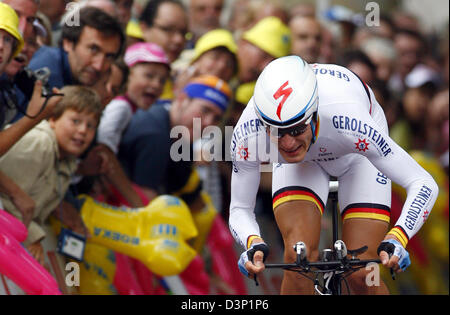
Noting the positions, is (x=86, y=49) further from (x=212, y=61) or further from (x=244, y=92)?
(x=244, y=92)

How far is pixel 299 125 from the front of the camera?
5195mm

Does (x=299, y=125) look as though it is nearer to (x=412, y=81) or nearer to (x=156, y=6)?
(x=156, y=6)

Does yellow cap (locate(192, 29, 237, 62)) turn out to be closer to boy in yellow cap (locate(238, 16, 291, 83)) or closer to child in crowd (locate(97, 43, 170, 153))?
boy in yellow cap (locate(238, 16, 291, 83))

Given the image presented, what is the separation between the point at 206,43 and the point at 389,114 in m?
2.45

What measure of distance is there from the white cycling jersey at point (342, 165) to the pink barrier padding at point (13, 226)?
1330mm

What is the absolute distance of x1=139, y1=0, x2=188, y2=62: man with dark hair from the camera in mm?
9094

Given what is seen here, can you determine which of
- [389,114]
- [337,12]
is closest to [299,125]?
[389,114]

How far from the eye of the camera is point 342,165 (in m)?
6.06

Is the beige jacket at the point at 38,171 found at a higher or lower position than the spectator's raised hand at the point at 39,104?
lower

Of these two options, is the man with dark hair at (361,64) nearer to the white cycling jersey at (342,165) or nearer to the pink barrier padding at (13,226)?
the white cycling jersey at (342,165)

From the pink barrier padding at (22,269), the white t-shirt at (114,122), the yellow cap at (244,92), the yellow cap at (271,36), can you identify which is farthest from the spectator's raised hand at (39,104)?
the yellow cap at (271,36)

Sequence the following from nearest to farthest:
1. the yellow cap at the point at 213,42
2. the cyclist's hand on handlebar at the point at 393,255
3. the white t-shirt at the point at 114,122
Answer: the cyclist's hand on handlebar at the point at 393,255
the white t-shirt at the point at 114,122
the yellow cap at the point at 213,42

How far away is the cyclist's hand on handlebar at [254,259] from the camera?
4.98 metres

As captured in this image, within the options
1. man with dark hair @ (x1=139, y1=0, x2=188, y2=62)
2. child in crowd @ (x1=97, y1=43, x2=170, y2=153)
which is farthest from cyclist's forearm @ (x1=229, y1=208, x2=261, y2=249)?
man with dark hair @ (x1=139, y1=0, x2=188, y2=62)
